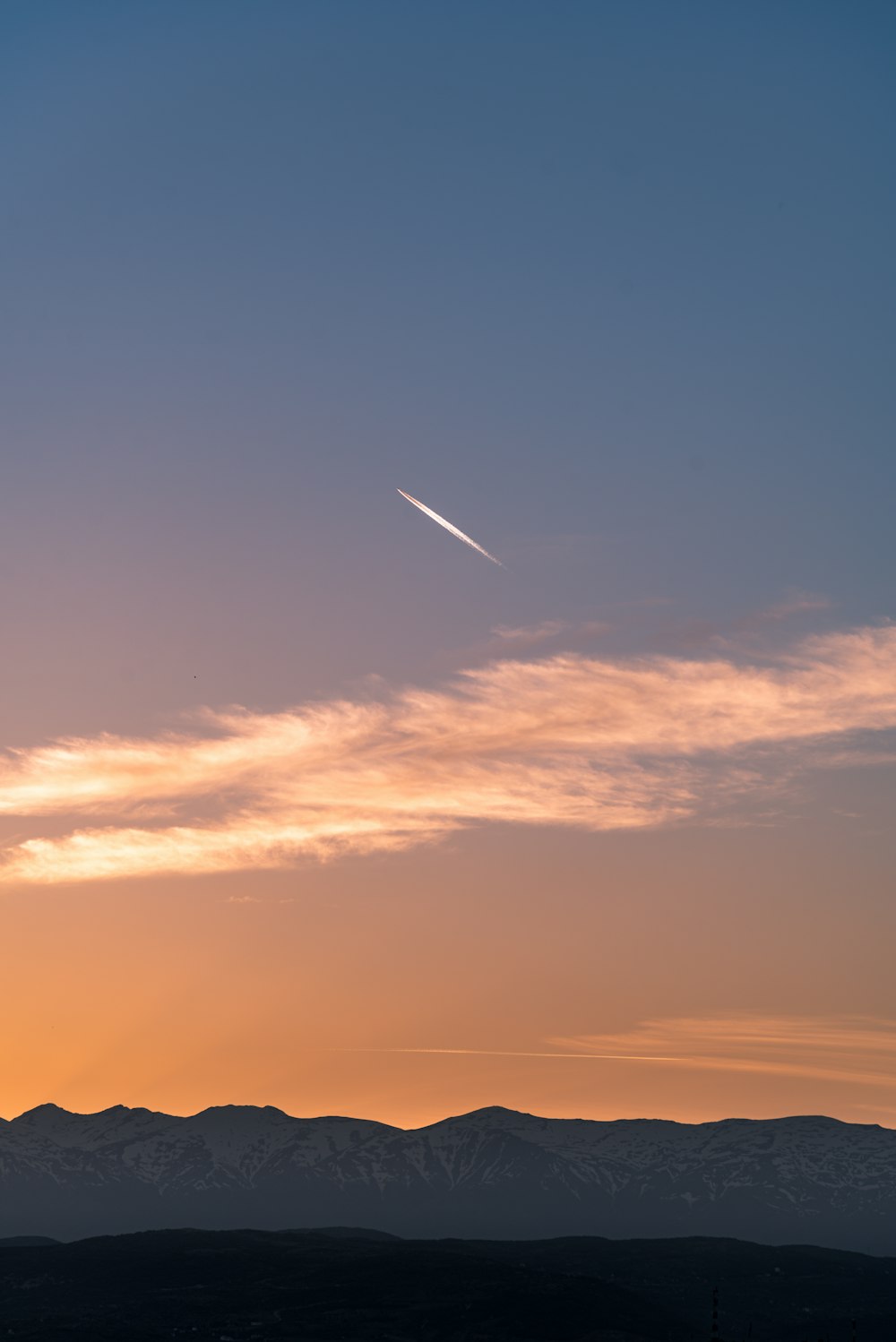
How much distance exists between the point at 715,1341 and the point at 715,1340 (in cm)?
13

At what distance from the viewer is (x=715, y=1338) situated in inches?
3177

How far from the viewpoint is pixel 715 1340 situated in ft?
265

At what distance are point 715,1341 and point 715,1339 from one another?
191mm

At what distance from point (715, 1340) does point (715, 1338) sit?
95 mm

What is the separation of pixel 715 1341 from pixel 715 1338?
0.66 feet

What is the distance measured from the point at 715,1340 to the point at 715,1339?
0.22ft

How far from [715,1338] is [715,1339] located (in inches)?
2.0

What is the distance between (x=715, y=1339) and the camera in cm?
8069
